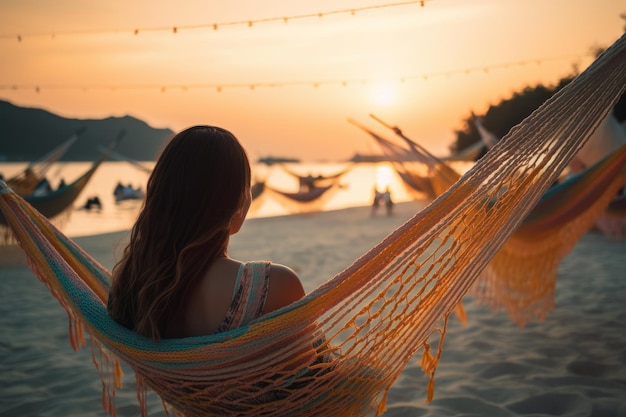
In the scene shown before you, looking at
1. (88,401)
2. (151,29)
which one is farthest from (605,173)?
(151,29)

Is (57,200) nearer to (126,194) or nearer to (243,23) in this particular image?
(243,23)

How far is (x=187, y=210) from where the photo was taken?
0.94 m

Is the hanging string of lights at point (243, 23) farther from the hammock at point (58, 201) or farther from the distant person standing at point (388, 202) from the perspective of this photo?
the distant person standing at point (388, 202)

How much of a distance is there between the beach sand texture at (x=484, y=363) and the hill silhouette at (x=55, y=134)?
92.7ft

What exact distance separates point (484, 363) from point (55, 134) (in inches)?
1388

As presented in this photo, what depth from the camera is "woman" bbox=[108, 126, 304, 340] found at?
93 cm

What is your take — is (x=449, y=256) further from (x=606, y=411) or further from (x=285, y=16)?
(x=285, y=16)

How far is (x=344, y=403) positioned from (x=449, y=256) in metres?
0.37

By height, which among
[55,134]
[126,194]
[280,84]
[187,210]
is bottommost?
[126,194]

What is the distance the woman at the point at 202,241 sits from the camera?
36.7 inches

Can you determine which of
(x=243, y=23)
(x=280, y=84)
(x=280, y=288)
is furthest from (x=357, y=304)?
(x=280, y=84)

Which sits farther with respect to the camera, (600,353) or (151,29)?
(151,29)

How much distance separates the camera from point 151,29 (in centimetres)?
372

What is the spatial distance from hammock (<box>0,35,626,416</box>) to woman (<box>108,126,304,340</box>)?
0.04 meters
